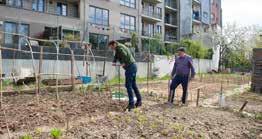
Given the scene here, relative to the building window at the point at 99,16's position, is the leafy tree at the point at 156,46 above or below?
below

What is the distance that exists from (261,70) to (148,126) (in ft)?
39.1

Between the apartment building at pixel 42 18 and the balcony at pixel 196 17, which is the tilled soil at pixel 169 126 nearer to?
the apartment building at pixel 42 18

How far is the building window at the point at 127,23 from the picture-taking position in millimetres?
38500

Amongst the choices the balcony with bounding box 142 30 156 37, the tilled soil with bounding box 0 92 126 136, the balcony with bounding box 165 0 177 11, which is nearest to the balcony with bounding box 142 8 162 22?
the balcony with bounding box 142 30 156 37

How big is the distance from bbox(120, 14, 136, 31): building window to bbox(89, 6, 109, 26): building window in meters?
2.52

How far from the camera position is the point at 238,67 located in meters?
56.5

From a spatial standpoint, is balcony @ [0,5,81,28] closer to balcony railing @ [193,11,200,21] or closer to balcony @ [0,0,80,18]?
balcony @ [0,0,80,18]

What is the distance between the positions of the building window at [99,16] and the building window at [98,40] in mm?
1252

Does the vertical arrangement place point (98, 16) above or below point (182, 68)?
above

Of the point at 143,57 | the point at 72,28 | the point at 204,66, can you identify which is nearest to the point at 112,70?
the point at 143,57

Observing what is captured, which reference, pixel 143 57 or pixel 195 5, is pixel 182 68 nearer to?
pixel 143 57

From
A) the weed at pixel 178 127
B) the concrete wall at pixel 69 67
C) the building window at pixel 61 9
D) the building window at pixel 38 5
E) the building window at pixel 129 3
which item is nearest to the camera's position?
the weed at pixel 178 127

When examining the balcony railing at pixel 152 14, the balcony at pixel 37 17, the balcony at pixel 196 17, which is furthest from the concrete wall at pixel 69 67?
the balcony at pixel 196 17

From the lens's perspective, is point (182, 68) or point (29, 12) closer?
point (182, 68)
